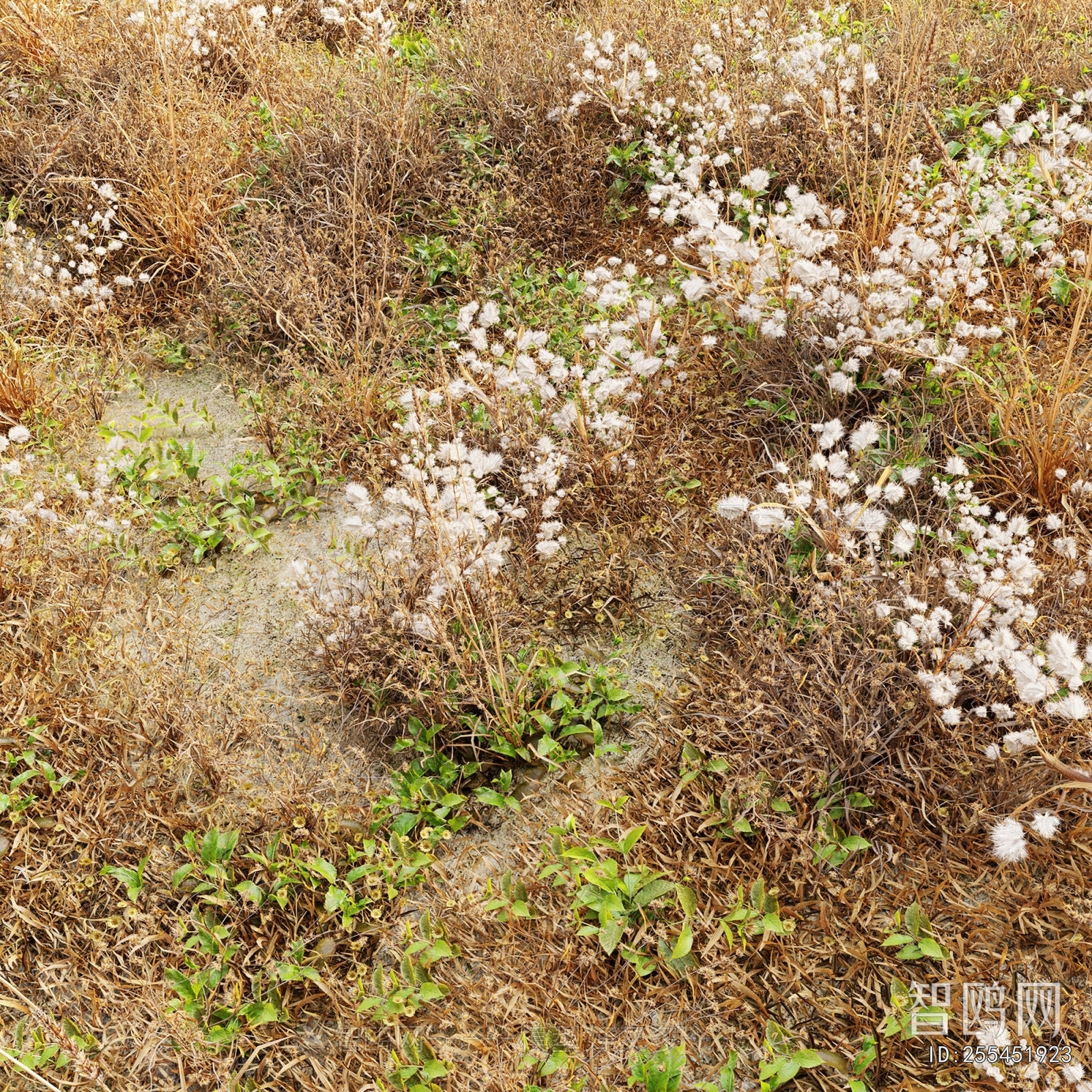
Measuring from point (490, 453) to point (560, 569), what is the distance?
56 cm

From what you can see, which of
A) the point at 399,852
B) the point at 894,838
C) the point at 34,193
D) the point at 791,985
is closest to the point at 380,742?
the point at 399,852

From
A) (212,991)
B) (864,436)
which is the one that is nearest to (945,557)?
(864,436)

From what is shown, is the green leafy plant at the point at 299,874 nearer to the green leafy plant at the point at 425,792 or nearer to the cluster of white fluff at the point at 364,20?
the green leafy plant at the point at 425,792

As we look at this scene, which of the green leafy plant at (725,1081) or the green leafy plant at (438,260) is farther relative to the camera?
the green leafy plant at (438,260)

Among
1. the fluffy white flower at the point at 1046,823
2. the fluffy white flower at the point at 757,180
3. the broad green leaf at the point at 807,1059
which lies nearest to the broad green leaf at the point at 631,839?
the broad green leaf at the point at 807,1059

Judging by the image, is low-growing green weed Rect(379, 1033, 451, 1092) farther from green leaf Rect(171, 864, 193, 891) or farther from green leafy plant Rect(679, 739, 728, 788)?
green leafy plant Rect(679, 739, 728, 788)

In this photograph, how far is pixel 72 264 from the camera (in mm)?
4062

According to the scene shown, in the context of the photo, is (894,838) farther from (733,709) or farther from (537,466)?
(537,466)

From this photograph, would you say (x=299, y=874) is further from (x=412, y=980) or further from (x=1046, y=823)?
(x=1046, y=823)

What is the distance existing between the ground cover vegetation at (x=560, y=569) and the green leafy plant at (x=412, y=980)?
18 millimetres

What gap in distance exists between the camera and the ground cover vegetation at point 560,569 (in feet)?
7.35

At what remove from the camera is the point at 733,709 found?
2.58 m

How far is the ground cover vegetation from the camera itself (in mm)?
2240

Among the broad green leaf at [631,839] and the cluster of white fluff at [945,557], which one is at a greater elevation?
the cluster of white fluff at [945,557]
